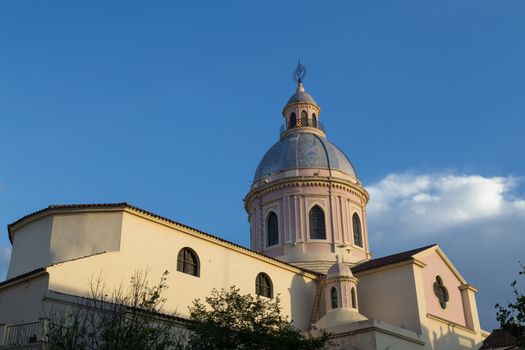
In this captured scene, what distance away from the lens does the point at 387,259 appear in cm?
3428

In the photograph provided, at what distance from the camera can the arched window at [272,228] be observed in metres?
39.6

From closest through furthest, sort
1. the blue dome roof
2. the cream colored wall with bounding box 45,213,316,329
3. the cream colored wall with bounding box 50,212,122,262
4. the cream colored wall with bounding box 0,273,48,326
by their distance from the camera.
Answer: the cream colored wall with bounding box 0,273,48,326
the cream colored wall with bounding box 45,213,316,329
the cream colored wall with bounding box 50,212,122,262
the blue dome roof

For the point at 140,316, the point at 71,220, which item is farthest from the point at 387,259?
the point at 140,316

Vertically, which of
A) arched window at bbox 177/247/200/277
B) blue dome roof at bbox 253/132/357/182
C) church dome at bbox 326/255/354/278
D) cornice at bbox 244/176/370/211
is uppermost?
blue dome roof at bbox 253/132/357/182

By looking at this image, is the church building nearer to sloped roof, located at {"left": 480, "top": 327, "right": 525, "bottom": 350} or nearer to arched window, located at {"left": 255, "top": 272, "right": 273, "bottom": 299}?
arched window, located at {"left": 255, "top": 272, "right": 273, "bottom": 299}

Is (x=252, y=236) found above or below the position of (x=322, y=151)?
below

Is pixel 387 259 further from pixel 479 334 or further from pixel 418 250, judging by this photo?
pixel 479 334

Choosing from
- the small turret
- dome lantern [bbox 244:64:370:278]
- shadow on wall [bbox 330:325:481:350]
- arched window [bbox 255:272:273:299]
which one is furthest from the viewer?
dome lantern [bbox 244:64:370:278]

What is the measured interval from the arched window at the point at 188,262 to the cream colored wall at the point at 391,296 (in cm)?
958

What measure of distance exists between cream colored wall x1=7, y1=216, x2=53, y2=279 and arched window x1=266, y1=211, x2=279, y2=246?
15.9m

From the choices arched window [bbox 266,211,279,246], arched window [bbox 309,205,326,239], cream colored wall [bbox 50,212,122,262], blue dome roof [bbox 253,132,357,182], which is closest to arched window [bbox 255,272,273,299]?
arched window [bbox 309,205,326,239]

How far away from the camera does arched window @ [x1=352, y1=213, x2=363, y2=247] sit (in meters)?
39.7

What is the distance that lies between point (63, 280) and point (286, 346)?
8.34 metres

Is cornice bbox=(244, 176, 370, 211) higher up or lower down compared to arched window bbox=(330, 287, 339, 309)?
higher up
